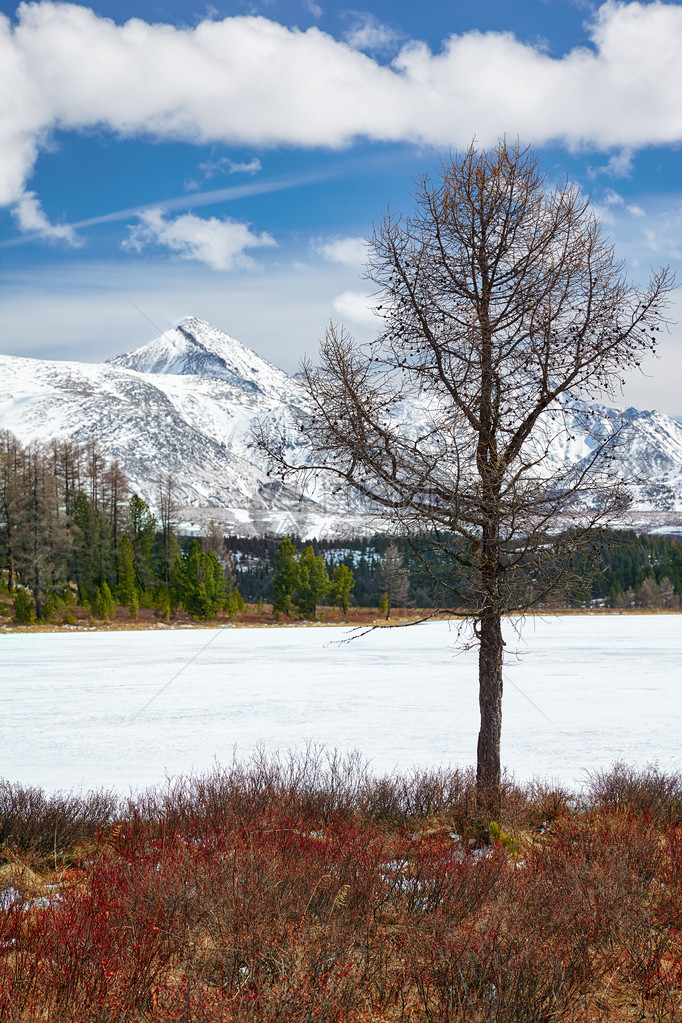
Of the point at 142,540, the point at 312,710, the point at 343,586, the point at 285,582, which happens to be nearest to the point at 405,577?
the point at 285,582

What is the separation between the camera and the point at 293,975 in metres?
3.96

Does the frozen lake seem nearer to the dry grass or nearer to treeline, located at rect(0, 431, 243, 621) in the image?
the dry grass

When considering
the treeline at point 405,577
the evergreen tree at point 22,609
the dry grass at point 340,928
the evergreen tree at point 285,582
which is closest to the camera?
the dry grass at point 340,928

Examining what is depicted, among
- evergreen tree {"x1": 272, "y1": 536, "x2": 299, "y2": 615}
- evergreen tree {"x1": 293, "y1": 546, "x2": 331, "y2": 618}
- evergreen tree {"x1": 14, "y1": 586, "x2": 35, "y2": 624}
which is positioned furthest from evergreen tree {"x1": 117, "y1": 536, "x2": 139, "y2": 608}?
evergreen tree {"x1": 293, "y1": 546, "x2": 331, "y2": 618}

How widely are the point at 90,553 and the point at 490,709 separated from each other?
6007 cm

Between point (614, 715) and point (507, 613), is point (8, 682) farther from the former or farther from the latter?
point (507, 613)

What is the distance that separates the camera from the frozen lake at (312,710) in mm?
13555

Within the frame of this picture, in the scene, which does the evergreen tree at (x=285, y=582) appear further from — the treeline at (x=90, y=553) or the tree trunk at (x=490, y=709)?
the tree trunk at (x=490, y=709)

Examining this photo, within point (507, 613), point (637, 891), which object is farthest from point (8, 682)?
point (637, 891)

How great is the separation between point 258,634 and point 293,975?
49324mm

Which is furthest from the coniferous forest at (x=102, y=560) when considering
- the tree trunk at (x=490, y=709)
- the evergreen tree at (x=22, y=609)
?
the tree trunk at (x=490, y=709)

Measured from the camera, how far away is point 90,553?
209ft

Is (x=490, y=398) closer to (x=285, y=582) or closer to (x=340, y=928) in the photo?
(x=340, y=928)

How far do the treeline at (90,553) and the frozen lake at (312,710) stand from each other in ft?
63.0
